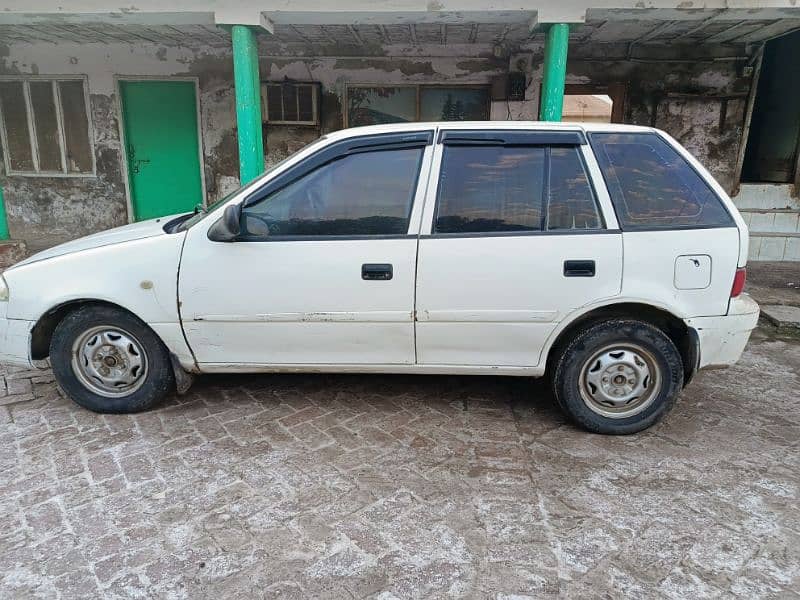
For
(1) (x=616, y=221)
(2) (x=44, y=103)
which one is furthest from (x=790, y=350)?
(2) (x=44, y=103)

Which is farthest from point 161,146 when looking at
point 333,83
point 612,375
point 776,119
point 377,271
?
point 776,119

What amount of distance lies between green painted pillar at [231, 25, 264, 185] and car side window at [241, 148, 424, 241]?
3.05 meters

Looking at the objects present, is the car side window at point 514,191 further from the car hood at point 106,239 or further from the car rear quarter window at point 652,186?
the car hood at point 106,239

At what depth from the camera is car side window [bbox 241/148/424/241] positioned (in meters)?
3.32

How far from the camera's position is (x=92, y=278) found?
3387 millimetres

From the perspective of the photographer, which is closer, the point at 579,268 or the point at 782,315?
the point at 579,268

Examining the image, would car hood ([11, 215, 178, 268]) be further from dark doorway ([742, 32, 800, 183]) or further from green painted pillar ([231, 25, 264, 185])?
dark doorway ([742, 32, 800, 183])

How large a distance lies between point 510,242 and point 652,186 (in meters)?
0.90

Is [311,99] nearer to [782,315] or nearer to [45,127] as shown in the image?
[45,127]

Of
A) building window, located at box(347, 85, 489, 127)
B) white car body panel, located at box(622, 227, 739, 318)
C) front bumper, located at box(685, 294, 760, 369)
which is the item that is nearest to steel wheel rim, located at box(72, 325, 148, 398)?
white car body panel, located at box(622, 227, 739, 318)

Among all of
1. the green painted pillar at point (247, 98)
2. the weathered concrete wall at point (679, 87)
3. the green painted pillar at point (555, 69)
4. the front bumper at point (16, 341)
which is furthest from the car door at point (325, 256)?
the weathered concrete wall at point (679, 87)

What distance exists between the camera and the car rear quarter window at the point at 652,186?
3232 mm

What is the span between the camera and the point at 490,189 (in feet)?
10.9

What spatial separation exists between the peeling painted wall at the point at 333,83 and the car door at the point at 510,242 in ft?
17.8
